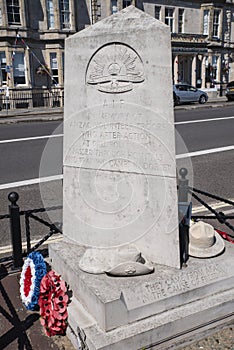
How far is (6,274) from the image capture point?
15.1 feet

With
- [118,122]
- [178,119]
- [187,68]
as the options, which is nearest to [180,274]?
[118,122]

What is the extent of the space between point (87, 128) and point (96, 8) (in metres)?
30.0

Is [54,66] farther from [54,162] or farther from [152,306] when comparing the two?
[152,306]

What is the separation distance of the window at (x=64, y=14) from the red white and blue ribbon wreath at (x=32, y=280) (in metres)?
28.7

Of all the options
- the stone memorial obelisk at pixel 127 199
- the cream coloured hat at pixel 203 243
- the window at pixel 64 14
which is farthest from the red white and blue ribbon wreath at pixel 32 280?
the window at pixel 64 14

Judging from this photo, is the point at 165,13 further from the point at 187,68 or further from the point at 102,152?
the point at 102,152

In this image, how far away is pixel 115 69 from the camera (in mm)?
3729

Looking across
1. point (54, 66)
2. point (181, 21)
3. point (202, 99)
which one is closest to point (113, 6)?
point (54, 66)

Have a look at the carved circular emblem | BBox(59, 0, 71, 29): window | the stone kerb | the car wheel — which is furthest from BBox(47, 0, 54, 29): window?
the carved circular emblem

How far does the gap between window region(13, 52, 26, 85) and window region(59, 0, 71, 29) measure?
4.18 metres

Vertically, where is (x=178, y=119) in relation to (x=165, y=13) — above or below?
below

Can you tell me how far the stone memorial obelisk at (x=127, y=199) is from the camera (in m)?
3.42

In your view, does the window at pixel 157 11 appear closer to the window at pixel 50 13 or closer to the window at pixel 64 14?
the window at pixel 64 14

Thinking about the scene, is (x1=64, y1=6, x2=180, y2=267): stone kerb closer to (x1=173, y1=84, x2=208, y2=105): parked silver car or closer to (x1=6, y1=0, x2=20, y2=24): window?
(x1=173, y1=84, x2=208, y2=105): parked silver car
